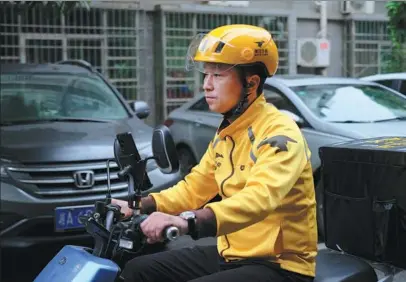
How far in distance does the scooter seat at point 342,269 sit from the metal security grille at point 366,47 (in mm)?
11755

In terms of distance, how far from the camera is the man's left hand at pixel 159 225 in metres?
1.93

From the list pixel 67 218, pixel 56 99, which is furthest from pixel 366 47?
pixel 67 218

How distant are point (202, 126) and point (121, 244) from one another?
4.99 metres

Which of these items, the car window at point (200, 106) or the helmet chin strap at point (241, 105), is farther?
the car window at point (200, 106)

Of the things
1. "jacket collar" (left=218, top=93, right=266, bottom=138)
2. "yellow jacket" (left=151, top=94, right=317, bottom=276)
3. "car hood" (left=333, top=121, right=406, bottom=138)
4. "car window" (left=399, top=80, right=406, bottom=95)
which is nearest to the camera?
"yellow jacket" (left=151, top=94, right=317, bottom=276)

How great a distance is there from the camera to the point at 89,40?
11305 millimetres

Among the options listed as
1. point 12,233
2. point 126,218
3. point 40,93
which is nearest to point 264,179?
point 126,218

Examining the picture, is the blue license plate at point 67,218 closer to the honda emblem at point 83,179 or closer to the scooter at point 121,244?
the honda emblem at point 83,179

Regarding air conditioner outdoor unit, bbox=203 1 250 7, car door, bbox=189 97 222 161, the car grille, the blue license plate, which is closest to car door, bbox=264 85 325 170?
car door, bbox=189 97 222 161

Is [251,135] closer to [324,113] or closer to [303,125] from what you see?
[303,125]

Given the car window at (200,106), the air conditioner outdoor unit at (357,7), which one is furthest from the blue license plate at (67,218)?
the air conditioner outdoor unit at (357,7)

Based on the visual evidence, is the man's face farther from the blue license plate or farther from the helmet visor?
the blue license plate

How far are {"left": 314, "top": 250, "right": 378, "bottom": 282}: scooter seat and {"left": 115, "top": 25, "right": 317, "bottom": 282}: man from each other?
89mm

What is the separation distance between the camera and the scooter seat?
2400 millimetres
